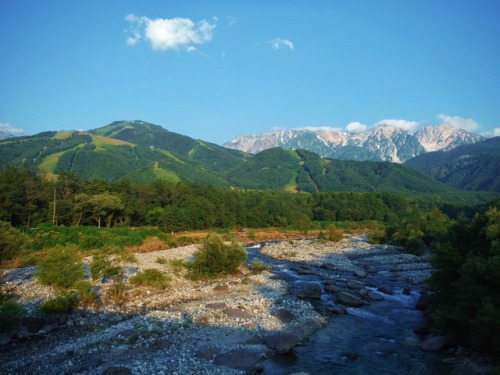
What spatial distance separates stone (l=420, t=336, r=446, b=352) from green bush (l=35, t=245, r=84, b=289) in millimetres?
26993

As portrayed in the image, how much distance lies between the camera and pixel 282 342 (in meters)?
22.4

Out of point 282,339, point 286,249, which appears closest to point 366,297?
point 282,339

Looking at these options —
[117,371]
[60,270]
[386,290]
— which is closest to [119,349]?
[117,371]

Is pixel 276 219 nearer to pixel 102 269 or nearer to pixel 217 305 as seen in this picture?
pixel 102 269

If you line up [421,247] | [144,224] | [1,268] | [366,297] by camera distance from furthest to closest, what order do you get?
[144,224] < [421,247] < [1,268] < [366,297]

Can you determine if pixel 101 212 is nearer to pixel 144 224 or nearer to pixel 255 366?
pixel 144 224

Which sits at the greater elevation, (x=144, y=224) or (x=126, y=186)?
(x=126, y=186)

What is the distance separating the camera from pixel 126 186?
92750 millimetres

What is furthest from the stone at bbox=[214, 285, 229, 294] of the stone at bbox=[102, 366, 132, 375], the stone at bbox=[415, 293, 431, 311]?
the stone at bbox=[102, 366, 132, 375]

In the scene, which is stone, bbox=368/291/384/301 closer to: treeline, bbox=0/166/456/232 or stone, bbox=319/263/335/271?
stone, bbox=319/263/335/271

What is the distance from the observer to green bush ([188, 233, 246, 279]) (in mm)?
41438

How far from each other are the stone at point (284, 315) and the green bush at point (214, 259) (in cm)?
1490

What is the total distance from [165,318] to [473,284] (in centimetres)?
1978

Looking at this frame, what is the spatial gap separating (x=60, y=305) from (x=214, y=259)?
713 inches
